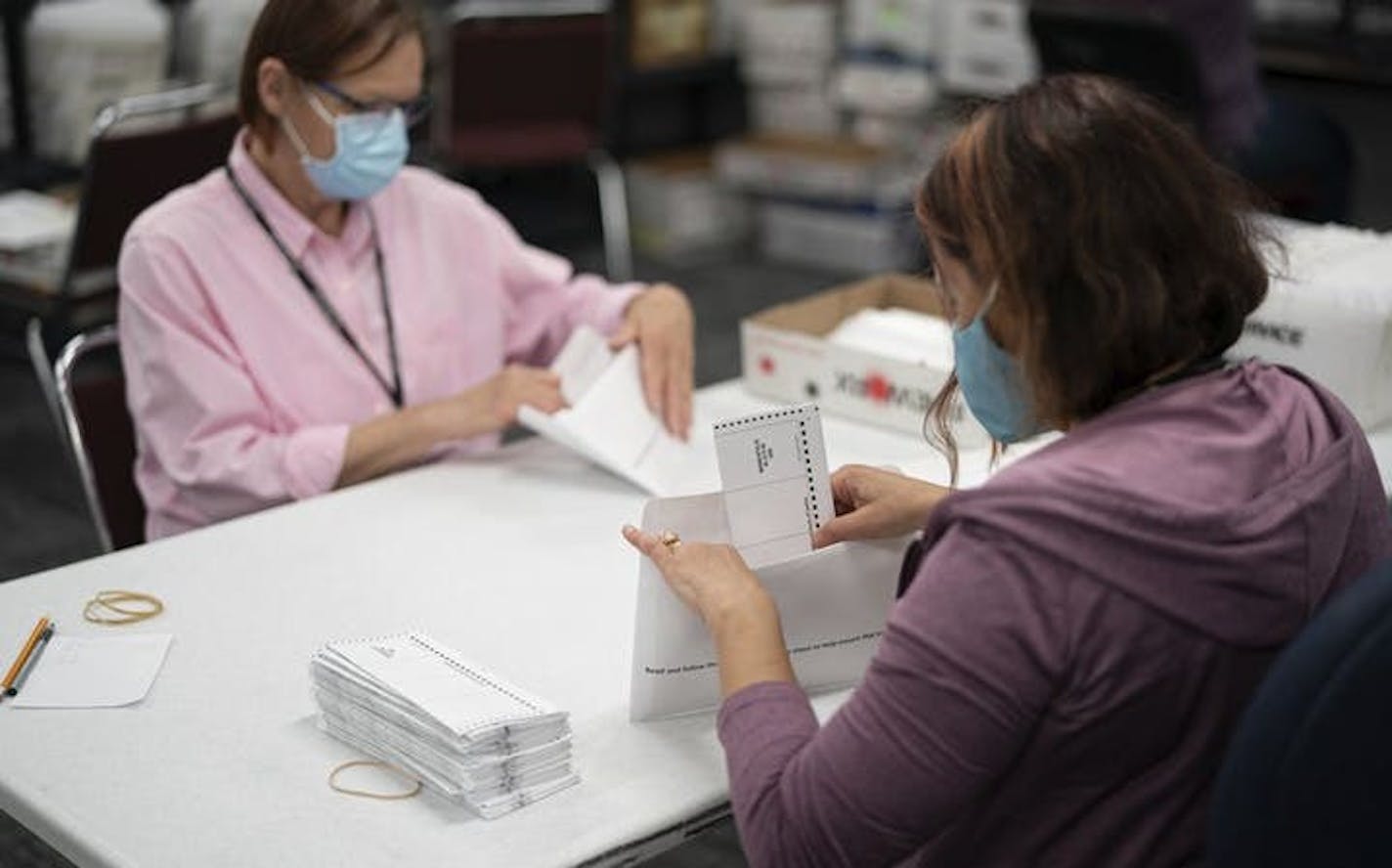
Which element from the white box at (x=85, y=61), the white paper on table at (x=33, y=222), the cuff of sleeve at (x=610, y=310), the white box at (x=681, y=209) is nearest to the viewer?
the cuff of sleeve at (x=610, y=310)

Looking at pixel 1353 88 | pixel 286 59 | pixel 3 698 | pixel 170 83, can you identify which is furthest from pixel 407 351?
pixel 1353 88

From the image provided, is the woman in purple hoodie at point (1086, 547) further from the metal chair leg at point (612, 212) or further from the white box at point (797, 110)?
the white box at point (797, 110)

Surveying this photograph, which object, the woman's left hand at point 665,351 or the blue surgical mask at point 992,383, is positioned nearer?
the blue surgical mask at point 992,383

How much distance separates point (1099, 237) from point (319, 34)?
3.99ft

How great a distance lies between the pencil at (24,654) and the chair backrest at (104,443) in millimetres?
485

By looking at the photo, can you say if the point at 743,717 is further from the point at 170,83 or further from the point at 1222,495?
the point at 170,83

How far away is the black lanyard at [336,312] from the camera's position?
222 centimetres

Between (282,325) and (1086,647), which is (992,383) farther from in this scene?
(282,325)

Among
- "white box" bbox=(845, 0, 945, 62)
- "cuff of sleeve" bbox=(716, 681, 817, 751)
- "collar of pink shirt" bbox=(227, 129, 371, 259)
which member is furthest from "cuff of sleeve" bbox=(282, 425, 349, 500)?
"white box" bbox=(845, 0, 945, 62)

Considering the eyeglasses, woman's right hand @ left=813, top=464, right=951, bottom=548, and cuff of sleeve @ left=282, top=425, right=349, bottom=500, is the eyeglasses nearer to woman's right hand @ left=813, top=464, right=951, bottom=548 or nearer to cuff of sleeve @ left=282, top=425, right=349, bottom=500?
cuff of sleeve @ left=282, top=425, right=349, bottom=500

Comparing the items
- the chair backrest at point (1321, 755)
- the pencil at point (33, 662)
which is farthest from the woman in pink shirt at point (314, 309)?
the chair backrest at point (1321, 755)

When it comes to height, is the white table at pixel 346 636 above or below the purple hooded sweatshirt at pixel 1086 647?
below

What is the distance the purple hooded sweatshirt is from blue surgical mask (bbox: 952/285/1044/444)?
8cm

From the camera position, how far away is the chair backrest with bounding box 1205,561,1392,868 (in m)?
1.11
